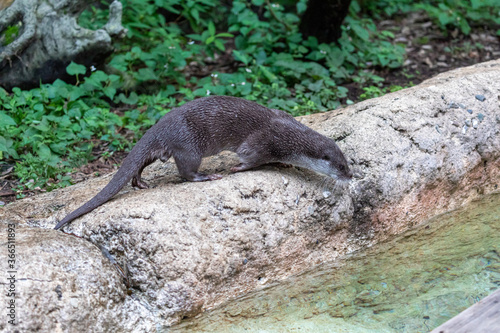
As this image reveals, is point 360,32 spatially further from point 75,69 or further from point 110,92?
point 75,69

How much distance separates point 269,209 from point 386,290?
810 mm

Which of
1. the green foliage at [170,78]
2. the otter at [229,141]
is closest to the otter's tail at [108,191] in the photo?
the otter at [229,141]

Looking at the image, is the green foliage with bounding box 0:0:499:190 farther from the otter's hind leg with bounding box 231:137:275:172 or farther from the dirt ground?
the otter's hind leg with bounding box 231:137:275:172

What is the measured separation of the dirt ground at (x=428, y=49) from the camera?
6133mm

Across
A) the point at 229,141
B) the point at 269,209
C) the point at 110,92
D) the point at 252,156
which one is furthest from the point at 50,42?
the point at 269,209

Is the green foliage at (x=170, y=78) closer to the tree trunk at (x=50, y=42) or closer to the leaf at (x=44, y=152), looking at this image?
the leaf at (x=44, y=152)

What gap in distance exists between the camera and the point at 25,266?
2357mm

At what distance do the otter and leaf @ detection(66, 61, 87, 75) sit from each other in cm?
193

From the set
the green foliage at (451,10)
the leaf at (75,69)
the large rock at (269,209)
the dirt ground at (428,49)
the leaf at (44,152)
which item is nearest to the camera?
the large rock at (269,209)

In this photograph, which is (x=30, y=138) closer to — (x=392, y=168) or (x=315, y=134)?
(x=315, y=134)

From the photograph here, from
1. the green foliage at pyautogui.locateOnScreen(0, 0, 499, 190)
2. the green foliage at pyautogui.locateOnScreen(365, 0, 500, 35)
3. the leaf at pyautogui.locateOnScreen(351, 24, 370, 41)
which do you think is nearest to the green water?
the green foliage at pyautogui.locateOnScreen(0, 0, 499, 190)

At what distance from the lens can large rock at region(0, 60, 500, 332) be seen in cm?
263

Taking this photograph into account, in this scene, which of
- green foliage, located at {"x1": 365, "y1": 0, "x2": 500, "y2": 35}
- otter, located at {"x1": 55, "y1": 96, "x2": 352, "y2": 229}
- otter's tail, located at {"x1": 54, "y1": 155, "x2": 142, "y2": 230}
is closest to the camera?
otter's tail, located at {"x1": 54, "y1": 155, "x2": 142, "y2": 230}

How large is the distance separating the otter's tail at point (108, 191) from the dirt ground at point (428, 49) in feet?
10.2
